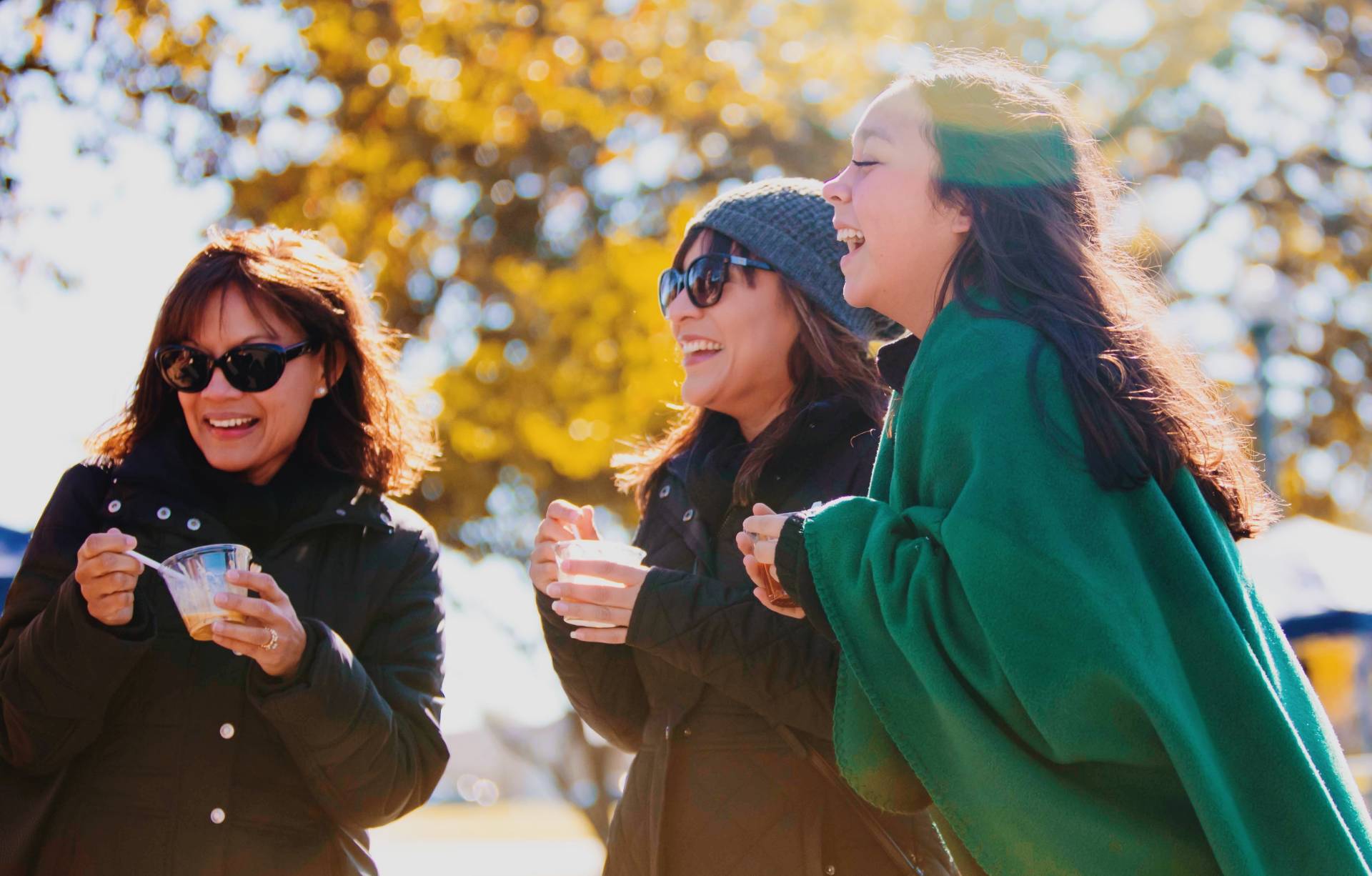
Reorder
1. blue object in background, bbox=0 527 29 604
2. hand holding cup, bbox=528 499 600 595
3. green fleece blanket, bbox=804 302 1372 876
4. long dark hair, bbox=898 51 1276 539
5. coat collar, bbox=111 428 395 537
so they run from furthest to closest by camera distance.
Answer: blue object in background, bbox=0 527 29 604 → coat collar, bbox=111 428 395 537 → hand holding cup, bbox=528 499 600 595 → long dark hair, bbox=898 51 1276 539 → green fleece blanket, bbox=804 302 1372 876

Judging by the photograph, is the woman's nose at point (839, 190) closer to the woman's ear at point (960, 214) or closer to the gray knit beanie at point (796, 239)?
the woman's ear at point (960, 214)

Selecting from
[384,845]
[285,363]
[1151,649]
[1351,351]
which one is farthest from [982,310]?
[384,845]

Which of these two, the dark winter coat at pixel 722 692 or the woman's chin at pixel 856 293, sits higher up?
the woman's chin at pixel 856 293

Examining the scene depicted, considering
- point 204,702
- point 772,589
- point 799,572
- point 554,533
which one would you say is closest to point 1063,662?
point 799,572

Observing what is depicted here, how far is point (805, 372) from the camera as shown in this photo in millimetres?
3014

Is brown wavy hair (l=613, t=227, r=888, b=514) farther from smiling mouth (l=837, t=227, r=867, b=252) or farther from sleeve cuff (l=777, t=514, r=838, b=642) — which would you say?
sleeve cuff (l=777, t=514, r=838, b=642)

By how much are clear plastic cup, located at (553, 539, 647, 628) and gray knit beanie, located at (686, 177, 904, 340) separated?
2.61 ft

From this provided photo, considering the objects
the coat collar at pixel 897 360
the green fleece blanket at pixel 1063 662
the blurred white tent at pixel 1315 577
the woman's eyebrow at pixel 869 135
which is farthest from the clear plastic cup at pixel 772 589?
the blurred white tent at pixel 1315 577

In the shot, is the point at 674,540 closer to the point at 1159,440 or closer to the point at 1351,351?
the point at 1159,440

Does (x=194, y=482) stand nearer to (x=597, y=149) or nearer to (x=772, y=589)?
(x=772, y=589)

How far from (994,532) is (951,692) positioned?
0.76ft

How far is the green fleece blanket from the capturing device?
1.80 metres

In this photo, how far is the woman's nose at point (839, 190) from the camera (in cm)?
243

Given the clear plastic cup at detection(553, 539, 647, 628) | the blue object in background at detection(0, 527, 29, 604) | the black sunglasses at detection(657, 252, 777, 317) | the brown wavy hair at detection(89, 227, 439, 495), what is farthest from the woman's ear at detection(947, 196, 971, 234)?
the blue object in background at detection(0, 527, 29, 604)
